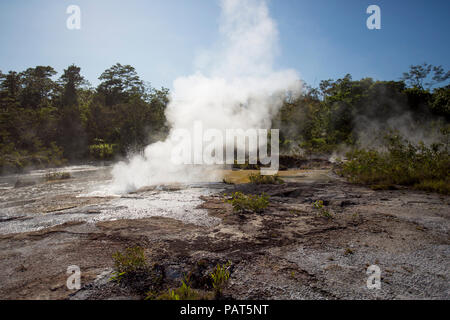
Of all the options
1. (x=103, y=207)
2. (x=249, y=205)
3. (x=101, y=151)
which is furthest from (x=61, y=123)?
(x=249, y=205)

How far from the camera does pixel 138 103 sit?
28.8 m

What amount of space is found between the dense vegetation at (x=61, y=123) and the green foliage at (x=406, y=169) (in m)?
17.9

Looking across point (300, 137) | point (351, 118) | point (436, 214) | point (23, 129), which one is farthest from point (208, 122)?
point (23, 129)

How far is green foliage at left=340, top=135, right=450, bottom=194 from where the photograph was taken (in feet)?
22.1

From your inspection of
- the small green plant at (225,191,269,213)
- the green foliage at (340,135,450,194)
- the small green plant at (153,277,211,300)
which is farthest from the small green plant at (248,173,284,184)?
the small green plant at (153,277,211,300)

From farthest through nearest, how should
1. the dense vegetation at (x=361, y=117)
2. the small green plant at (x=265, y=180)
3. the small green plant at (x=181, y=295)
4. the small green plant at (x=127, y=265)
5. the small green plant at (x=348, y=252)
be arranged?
1. the dense vegetation at (x=361, y=117)
2. the small green plant at (x=265, y=180)
3. the small green plant at (x=348, y=252)
4. the small green plant at (x=127, y=265)
5. the small green plant at (x=181, y=295)

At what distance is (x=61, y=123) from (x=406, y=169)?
26116 mm

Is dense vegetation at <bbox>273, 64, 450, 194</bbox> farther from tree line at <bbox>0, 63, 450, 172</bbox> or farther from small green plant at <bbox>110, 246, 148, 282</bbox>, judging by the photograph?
small green plant at <bbox>110, 246, 148, 282</bbox>

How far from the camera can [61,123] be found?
23.2 metres

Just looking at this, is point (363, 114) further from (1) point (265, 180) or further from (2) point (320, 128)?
(1) point (265, 180)

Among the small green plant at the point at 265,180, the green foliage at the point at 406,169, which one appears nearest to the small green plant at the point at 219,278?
the small green plant at the point at 265,180

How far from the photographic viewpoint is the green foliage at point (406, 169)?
6736 mm

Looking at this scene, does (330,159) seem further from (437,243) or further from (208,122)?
(437,243)

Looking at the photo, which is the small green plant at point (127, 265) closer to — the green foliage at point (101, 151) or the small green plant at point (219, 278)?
the small green plant at point (219, 278)
